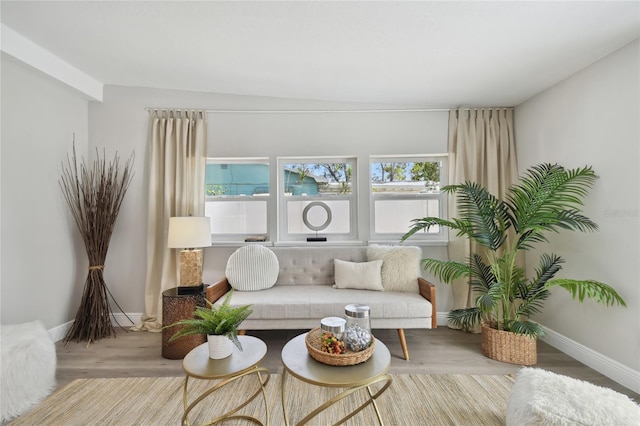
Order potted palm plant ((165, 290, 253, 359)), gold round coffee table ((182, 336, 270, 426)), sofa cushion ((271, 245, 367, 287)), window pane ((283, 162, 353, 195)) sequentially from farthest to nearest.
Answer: window pane ((283, 162, 353, 195)), sofa cushion ((271, 245, 367, 287)), potted palm plant ((165, 290, 253, 359)), gold round coffee table ((182, 336, 270, 426))

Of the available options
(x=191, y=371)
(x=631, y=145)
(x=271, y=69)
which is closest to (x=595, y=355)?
(x=631, y=145)

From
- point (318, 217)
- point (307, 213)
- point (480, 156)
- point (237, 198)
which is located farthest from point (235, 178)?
point (480, 156)

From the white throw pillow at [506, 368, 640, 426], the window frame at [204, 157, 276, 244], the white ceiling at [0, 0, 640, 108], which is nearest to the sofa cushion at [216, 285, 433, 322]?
the white throw pillow at [506, 368, 640, 426]

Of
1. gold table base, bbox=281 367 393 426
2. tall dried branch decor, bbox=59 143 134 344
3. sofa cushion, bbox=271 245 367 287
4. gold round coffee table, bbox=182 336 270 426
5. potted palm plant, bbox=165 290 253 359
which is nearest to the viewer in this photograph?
gold table base, bbox=281 367 393 426

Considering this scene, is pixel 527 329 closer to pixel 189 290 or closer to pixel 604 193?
pixel 604 193

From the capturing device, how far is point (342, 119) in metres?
3.19

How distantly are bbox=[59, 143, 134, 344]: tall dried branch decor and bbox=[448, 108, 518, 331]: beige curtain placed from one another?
3.58 m

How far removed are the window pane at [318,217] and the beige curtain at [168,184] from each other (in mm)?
1004

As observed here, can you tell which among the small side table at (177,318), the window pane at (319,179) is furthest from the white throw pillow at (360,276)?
the small side table at (177,318)

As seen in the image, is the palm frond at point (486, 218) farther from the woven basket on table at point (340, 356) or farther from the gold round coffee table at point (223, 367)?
the gold round coffee table at point (223, 367)

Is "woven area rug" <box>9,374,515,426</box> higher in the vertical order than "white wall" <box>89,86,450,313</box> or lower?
lower

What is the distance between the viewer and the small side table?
7.73 feet

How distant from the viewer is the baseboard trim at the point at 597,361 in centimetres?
192

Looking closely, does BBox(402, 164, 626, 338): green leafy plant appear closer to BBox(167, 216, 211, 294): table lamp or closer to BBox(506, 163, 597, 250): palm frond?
BBox(506, 163, 597, 250): palm frond
